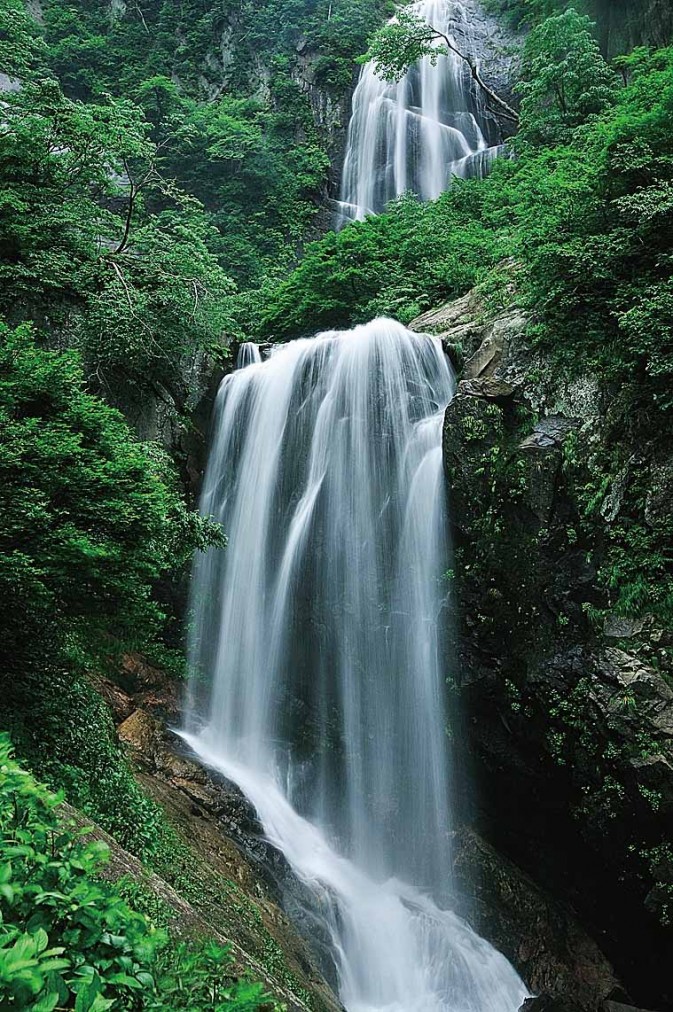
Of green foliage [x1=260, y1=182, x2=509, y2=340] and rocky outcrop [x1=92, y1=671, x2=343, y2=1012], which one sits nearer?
rocky outcrop [x1=92, y1=671, x2=343, y2=1012]

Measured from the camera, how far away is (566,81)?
1402 cm

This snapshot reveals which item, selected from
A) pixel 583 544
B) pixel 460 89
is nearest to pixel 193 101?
pixel 460 89

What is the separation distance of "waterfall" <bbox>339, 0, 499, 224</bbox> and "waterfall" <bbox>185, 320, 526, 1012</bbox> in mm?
13770

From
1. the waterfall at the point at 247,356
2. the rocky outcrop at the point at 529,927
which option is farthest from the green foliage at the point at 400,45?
the rocky outcrop at the point at 529,927

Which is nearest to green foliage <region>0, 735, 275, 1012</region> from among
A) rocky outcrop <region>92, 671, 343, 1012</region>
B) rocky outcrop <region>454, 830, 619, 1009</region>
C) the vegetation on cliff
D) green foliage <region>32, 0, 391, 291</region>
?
the vegetation on cliff

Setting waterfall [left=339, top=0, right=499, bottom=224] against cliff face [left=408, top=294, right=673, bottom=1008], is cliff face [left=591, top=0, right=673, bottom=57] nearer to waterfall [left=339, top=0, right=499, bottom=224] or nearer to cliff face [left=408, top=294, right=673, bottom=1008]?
waterfall [left=339, top=0, right=499, bottom=224]

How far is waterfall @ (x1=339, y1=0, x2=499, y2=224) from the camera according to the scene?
21.7 m

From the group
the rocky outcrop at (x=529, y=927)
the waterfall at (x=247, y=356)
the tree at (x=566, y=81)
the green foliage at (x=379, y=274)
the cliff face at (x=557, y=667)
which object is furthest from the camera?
the tree at (x=566, y=81)

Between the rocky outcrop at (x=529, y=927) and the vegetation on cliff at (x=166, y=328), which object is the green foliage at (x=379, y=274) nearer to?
the vegetation on cliff at (x=166, y=328)

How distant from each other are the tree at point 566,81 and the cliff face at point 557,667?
8.87 m

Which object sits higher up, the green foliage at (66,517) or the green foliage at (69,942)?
the green foliage at (66,517)

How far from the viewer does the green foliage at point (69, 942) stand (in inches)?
51.6

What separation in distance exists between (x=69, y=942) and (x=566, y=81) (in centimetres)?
1742

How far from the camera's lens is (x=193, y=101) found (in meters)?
25.6
